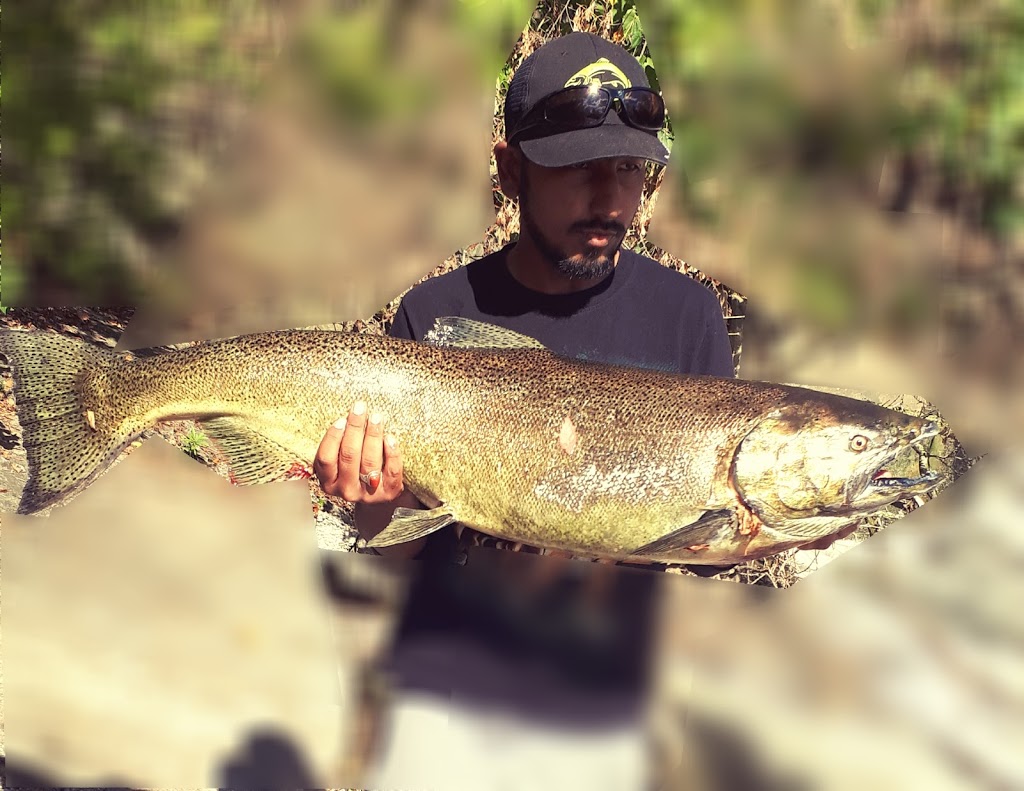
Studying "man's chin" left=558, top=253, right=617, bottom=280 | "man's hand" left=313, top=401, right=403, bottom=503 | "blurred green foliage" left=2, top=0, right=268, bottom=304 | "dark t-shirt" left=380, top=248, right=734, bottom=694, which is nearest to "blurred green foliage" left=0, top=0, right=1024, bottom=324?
"blurred green foliage" left=2, top=0, right=268, bottom=304

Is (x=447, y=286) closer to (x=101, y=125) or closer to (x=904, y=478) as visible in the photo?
(x=101, y=125)

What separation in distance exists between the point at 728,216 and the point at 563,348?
58 cm

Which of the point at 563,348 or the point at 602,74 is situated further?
the point at 563,348

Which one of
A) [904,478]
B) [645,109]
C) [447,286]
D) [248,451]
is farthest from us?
[447,286]

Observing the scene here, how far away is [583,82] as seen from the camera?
182 centimetres

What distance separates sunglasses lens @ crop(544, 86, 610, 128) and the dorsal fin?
512 mm

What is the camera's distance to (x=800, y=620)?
1713 millimetres

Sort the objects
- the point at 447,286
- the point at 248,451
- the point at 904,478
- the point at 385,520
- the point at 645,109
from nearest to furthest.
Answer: the point at 904,478 < the point at 645,109 < the point at 248,451 < the point at 385,520 < the point at 447,286

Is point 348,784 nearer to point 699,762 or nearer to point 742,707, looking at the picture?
point 699,762

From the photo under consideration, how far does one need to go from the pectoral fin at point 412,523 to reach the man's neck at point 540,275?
645mm

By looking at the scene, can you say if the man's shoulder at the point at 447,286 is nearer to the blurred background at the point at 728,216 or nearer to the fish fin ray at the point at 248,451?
the blurred background at the point at 728,216

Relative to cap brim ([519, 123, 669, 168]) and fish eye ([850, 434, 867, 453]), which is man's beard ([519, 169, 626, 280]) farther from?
fish eye ([850, 434, 867, 453])

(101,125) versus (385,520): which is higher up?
(101,125)

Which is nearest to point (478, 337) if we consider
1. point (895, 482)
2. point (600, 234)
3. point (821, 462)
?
point (600, 234)
